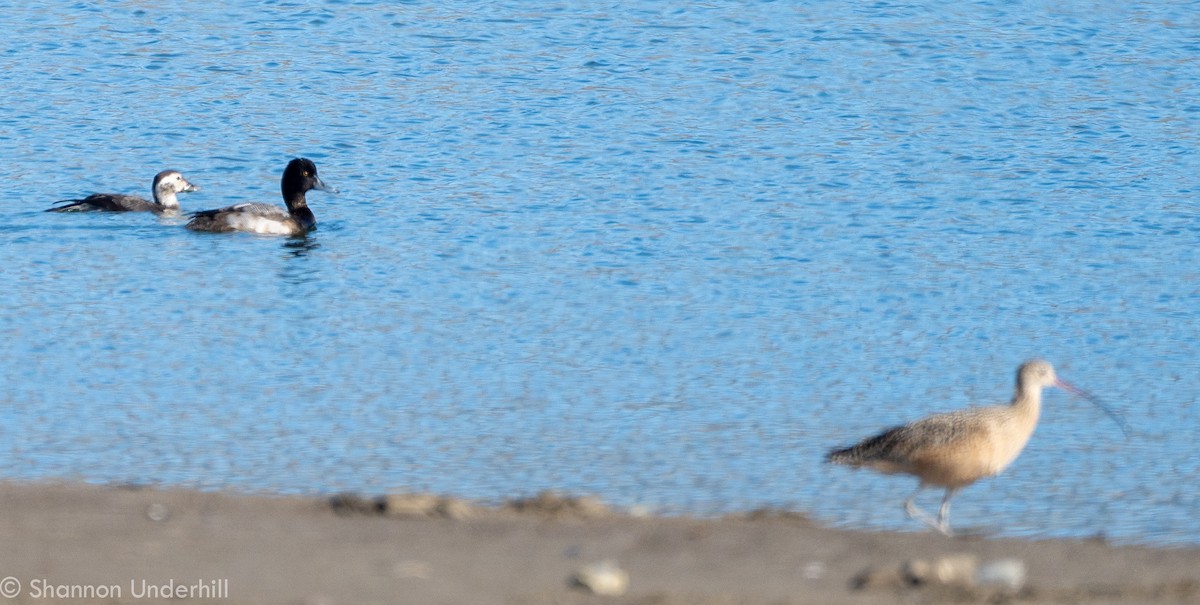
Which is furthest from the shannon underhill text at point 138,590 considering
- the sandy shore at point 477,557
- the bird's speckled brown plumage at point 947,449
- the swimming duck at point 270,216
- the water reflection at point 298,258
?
the swimming duck at point 270,216

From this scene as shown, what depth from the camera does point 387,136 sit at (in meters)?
20.3

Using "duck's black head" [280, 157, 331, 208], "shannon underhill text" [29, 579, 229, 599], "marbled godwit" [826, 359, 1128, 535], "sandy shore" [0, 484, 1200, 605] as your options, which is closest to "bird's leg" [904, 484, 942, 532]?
"marbled godwit" [826, 359, 1128, 535]

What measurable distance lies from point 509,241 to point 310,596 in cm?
890

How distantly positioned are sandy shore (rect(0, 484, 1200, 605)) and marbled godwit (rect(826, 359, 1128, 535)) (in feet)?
1.27

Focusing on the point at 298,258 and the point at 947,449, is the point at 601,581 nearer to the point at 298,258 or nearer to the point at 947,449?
the point at 947,449

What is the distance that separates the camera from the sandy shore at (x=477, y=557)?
6.88 metres

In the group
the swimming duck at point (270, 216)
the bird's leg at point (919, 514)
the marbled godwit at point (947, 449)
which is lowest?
the swimming duck at point (270, 216)

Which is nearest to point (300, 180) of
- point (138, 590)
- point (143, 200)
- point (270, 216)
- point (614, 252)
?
point (270, 216)

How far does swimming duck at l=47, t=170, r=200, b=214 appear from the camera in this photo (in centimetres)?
1697

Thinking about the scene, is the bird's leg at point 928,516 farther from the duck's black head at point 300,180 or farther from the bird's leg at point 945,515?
the duck's black head at point 300,180

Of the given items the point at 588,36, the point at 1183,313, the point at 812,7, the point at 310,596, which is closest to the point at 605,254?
the point at 1183,313

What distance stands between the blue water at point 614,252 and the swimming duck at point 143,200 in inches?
A: 6.6

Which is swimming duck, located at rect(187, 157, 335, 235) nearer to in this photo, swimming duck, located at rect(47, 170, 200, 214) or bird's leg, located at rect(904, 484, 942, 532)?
swimming duck, located at rect(47, 170, 200, 214)

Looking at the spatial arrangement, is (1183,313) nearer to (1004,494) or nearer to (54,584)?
(1004,494)
